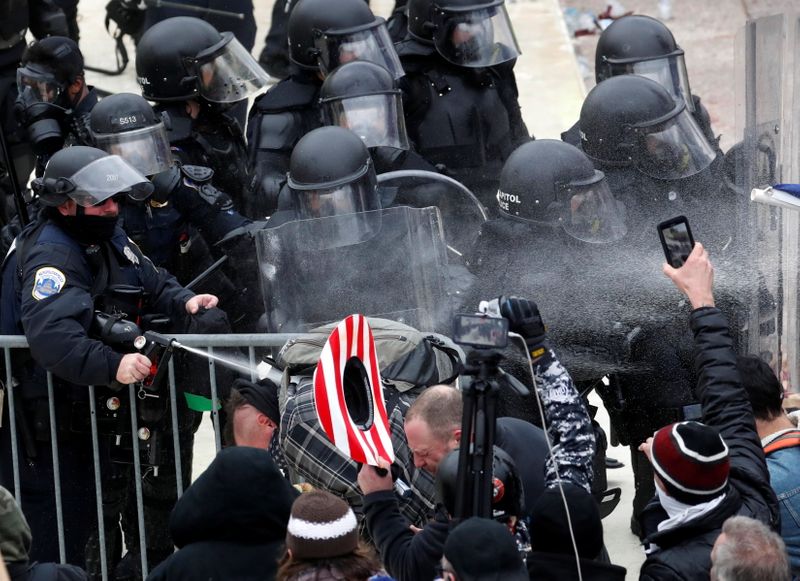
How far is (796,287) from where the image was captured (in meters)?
5.52

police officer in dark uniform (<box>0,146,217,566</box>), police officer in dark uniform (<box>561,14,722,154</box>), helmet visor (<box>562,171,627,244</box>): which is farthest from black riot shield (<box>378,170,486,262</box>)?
police officer in dark uniform (<box>0,146,217,566</box>)

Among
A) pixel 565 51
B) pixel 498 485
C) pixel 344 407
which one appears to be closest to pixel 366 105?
pixel 344 407

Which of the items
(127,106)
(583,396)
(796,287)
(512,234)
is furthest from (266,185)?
(796,287)

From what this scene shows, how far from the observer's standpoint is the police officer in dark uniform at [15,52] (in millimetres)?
8133

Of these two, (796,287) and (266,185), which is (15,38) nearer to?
(266,185)

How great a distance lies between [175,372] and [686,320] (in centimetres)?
187

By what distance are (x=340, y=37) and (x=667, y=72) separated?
1512 millimetres

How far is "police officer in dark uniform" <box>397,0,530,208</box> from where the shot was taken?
24.3 ft

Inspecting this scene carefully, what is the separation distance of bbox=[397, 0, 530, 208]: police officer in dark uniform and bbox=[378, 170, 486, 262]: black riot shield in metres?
0.95

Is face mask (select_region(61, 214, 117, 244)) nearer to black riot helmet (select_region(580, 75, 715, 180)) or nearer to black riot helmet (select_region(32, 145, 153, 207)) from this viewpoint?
black riot helmet (select_region(32, 145, 153, 207))

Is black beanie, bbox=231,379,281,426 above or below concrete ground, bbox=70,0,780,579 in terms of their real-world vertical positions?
above

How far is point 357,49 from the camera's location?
7238 mm

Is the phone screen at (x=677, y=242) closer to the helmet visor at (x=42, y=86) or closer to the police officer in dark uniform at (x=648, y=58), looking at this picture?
the police officer in dark uniform at (x=648, y=58)

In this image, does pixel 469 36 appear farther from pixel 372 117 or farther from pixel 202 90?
pixel 202 90
